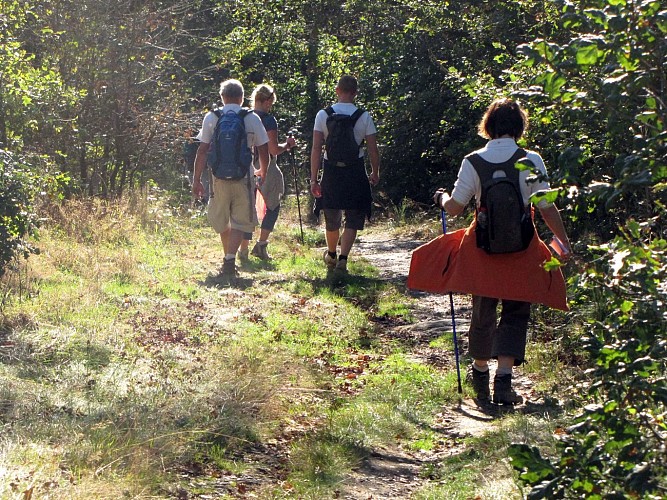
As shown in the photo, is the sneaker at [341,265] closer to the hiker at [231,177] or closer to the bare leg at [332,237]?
the bare leg at [332,237]

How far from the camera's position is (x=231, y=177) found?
10.4 meters

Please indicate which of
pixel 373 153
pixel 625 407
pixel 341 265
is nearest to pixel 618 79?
pixel 625 407

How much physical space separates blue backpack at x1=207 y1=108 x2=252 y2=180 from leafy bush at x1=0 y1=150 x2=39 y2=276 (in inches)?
93.1


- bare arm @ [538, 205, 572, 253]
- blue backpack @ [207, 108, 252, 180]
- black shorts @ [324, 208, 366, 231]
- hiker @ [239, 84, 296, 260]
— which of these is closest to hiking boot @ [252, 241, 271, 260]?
hiker @ [239, 84, 296, 260]

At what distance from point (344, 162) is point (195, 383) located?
4766mm

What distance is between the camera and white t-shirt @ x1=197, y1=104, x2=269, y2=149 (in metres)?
10.4

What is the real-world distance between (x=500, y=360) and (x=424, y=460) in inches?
44.6

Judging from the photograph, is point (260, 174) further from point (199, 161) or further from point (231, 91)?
point (231, 91)

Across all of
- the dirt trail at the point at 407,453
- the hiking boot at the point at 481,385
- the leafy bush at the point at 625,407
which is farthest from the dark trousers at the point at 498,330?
the leafy bush at the point at 625,407

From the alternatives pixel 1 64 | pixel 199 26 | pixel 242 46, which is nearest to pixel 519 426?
pixel 1 64

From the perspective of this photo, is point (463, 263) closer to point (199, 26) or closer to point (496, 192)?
point (496, 192)

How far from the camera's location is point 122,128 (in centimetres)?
1532

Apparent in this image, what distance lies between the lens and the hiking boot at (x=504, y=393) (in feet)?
21.5

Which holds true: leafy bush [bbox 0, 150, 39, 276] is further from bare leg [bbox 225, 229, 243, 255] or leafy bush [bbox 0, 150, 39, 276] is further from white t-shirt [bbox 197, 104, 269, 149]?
bare leg [bbox 225, 229, 243, 255]
